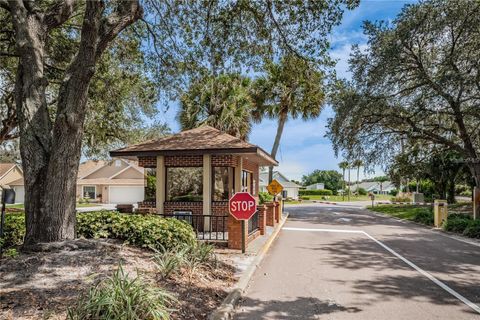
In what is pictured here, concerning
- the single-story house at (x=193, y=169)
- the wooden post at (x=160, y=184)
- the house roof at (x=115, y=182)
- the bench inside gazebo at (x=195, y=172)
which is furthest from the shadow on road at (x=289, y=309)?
the house roof at (x=115, y=182)

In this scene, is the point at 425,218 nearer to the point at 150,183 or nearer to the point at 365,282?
the point at 150,183

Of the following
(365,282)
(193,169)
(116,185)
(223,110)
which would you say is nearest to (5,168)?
(116,185)

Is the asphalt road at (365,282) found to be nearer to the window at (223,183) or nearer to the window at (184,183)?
the window at (223,183)

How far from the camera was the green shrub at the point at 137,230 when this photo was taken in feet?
26.1

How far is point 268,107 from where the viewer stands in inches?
1138

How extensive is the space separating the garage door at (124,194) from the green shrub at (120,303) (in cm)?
4274

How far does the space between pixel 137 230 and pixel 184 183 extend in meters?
7.19

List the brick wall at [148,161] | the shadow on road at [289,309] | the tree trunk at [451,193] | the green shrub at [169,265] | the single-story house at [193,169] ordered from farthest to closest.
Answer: the tree trunk at [451,193], the brick wall at [148,161], the single-story house at [193,169], the green shrub at [169,265], the shadow on road at [289,309]

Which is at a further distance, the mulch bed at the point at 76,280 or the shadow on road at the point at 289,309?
the shadow on road at the point at 289,309

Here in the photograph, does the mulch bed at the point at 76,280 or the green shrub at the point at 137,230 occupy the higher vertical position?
the green shrub at the point at 137,230

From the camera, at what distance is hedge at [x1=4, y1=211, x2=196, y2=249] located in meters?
7.97

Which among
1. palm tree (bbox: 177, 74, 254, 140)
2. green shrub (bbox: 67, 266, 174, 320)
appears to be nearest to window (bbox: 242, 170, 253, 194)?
palm tree (bbox: 177, 74, 254, 140)

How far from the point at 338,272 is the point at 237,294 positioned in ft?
9.94

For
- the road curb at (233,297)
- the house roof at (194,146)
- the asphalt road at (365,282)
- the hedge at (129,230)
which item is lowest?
the asphalt road at (365,282)
